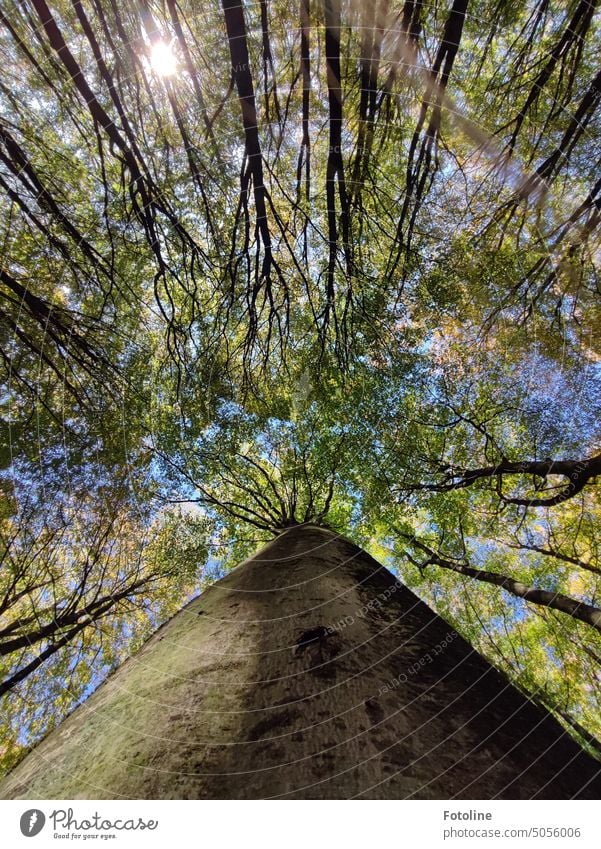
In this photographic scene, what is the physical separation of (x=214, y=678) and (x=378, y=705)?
54cm

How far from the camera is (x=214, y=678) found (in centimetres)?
116

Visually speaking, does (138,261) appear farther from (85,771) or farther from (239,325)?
(85,771)

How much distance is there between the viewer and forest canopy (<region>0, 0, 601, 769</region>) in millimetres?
2459

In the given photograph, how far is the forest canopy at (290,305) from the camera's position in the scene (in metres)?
2.46

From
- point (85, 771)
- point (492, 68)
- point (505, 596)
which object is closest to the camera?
point (85, 771)

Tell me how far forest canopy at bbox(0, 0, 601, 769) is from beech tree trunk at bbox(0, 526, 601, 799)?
2442mm

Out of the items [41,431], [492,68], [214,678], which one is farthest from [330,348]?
[214,678]
